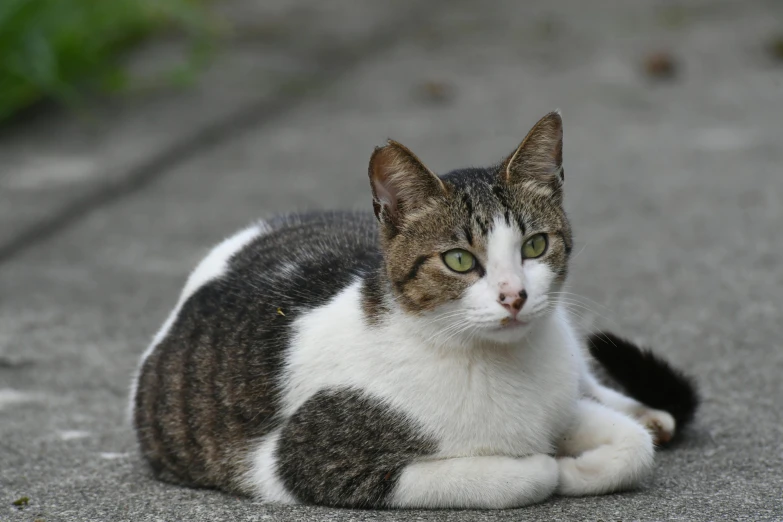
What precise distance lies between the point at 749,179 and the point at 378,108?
273cm

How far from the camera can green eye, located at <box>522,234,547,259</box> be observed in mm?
2678

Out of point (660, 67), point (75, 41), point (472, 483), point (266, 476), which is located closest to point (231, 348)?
point (266, 476)

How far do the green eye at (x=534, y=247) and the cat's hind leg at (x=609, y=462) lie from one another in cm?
55

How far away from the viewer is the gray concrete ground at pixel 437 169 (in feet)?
10.6

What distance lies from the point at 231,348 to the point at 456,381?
2.29 ft

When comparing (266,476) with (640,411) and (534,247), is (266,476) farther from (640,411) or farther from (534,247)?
(640,411)

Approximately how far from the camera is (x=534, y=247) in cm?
270

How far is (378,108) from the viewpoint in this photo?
307 inches

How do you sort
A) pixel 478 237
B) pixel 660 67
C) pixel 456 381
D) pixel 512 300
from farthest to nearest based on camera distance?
1. pixel 660 67
2. pixel 456 381
3. pixel 478 237
4. pixel 512 300

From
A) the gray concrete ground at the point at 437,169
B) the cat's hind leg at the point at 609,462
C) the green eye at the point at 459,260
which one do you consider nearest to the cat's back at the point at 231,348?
the gray concrete ground at the point at 437,169

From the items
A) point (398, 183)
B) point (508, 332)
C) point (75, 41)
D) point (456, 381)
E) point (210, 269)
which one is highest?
point (75, 41)

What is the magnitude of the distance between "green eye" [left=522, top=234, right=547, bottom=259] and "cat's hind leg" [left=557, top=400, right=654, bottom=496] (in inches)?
21.5

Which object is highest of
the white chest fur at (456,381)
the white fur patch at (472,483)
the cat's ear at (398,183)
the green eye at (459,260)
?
the cat's ear at (398,183)

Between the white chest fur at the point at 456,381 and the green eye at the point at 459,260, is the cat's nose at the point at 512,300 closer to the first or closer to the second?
the green eye at the point at 459,260
